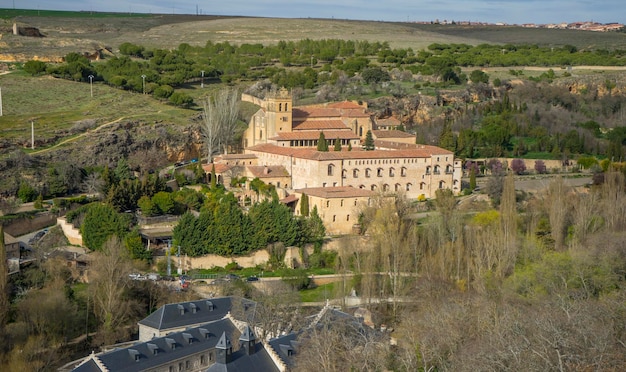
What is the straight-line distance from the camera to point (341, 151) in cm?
4684

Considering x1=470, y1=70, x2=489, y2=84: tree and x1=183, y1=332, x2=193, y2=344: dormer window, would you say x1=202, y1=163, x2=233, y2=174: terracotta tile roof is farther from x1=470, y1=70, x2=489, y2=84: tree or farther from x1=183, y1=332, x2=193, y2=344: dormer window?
x1=470, y1=70, x2=489, y2=84: tree

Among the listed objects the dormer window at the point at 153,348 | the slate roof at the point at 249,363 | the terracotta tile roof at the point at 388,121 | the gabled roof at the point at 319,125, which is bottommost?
the dormer window at the point at 153,348

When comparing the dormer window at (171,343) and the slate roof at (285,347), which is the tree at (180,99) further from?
the slate roof at (285,347)

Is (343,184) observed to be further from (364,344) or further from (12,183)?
(364,344)

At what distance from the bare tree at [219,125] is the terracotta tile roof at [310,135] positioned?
11.3ft

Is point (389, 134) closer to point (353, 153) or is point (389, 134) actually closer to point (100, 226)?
point (353, 153)

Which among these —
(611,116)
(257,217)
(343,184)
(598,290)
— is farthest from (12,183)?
(611,116)

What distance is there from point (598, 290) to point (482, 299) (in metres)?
4.64

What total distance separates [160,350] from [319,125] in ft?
84.4

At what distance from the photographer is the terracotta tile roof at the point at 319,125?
167 ft

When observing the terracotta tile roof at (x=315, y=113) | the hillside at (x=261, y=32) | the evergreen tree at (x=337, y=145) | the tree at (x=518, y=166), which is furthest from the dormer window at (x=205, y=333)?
the hillside at (x=261, y=32)

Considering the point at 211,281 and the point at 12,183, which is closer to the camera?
the point at 211,281

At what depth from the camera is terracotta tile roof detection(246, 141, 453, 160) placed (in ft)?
148

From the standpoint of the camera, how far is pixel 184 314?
100 feet
